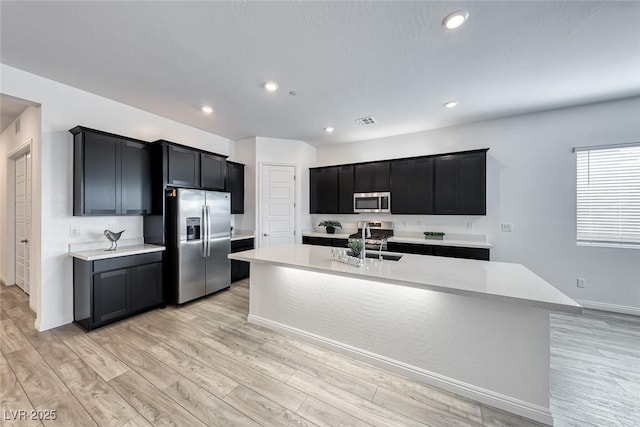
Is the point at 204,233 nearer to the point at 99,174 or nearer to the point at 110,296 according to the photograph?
the point at 110,296

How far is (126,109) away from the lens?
3.42m

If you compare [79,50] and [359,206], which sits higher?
[79,50]

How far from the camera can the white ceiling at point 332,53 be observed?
1.77m

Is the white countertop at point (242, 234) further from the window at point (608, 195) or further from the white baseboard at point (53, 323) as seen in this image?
the window at point (608, 195)

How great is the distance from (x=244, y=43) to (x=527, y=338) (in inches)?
128

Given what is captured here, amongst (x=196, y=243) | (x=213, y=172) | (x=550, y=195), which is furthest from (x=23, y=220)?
(x=550, y=195)

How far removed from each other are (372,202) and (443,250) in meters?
1.54

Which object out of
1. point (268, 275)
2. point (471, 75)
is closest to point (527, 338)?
point (268, 275)

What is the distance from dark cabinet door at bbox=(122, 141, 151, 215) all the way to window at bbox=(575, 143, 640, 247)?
249 inches

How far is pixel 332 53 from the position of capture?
2.24 meters

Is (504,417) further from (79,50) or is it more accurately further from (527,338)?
(79,50)

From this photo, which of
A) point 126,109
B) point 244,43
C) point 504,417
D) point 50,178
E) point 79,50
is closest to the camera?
point 504,417

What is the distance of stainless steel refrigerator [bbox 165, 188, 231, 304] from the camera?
133 inches

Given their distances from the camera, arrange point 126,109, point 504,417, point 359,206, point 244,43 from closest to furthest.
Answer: point 504,417 → point 244,43 → point 126,109 → point 359,206
